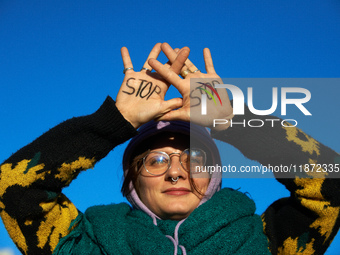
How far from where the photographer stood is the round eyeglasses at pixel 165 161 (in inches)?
101

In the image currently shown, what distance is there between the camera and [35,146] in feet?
7.63

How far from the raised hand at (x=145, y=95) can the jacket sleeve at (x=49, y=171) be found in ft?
0.23

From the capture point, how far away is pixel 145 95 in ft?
7.84

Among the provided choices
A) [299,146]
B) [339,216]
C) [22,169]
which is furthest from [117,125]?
[339,216]

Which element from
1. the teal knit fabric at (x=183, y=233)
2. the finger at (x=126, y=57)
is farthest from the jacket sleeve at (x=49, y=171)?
the finger at (x=126, y=57)

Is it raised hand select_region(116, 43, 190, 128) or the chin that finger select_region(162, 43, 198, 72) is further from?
the chin

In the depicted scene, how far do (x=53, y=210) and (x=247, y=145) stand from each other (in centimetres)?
116

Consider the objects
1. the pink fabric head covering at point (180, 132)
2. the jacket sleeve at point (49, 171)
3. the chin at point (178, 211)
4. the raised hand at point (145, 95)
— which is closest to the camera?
the jacket sleeve at point (49, 171)

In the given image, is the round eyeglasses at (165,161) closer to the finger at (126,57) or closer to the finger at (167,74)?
the finger at (167,74)

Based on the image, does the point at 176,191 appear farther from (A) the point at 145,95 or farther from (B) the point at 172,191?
(A) the point at 145,95

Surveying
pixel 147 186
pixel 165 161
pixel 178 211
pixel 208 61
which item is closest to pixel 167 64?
pixel 208 61

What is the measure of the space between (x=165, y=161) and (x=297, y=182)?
78 cm

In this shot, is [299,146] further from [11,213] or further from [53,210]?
[11,213]

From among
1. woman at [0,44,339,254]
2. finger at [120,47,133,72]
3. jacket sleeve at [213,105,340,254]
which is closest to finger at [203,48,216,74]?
woman at [0,44,339,254]
